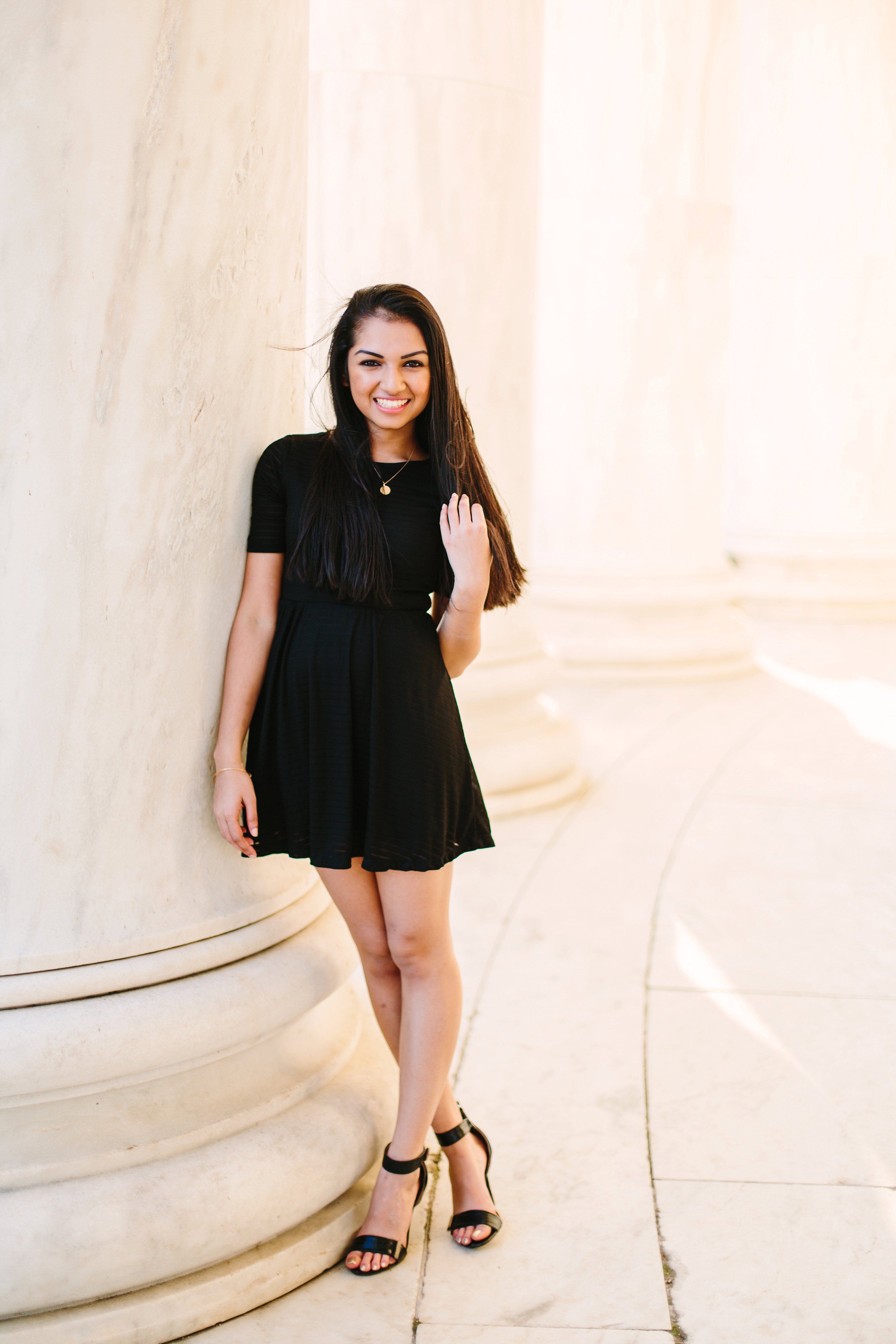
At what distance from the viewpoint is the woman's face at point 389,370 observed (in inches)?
213

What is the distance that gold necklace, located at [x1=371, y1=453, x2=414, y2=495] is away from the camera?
5.49 meters

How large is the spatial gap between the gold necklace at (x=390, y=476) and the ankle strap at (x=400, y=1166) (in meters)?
2.79

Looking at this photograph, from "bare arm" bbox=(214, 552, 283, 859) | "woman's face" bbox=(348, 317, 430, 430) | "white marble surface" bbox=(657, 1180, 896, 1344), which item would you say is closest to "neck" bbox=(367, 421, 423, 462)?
"woman's face" bbox=(348, 317, 430, 430)

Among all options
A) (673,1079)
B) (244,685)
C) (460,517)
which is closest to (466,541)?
(460,517)

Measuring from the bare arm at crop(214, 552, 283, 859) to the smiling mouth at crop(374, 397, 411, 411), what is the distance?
2.44 feet

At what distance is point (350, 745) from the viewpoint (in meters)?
5.34

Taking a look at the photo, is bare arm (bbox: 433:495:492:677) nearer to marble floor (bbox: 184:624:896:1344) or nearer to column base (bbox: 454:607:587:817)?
marble floor (bbox: 184:624:896:1344)

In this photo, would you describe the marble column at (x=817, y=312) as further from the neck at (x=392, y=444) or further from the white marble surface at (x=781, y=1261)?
the neck at (x=392, y=444)

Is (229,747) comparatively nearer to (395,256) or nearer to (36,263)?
(36,263)

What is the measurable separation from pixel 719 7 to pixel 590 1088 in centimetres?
1511

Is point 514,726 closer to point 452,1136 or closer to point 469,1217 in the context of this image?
point 452,1136

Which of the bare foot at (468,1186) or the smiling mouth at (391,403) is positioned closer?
the smiling mouth at (391,403)

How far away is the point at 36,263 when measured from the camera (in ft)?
15.1

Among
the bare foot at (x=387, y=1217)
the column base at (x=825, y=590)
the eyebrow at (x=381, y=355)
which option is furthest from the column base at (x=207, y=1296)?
the column base at (x=825, y=590)
